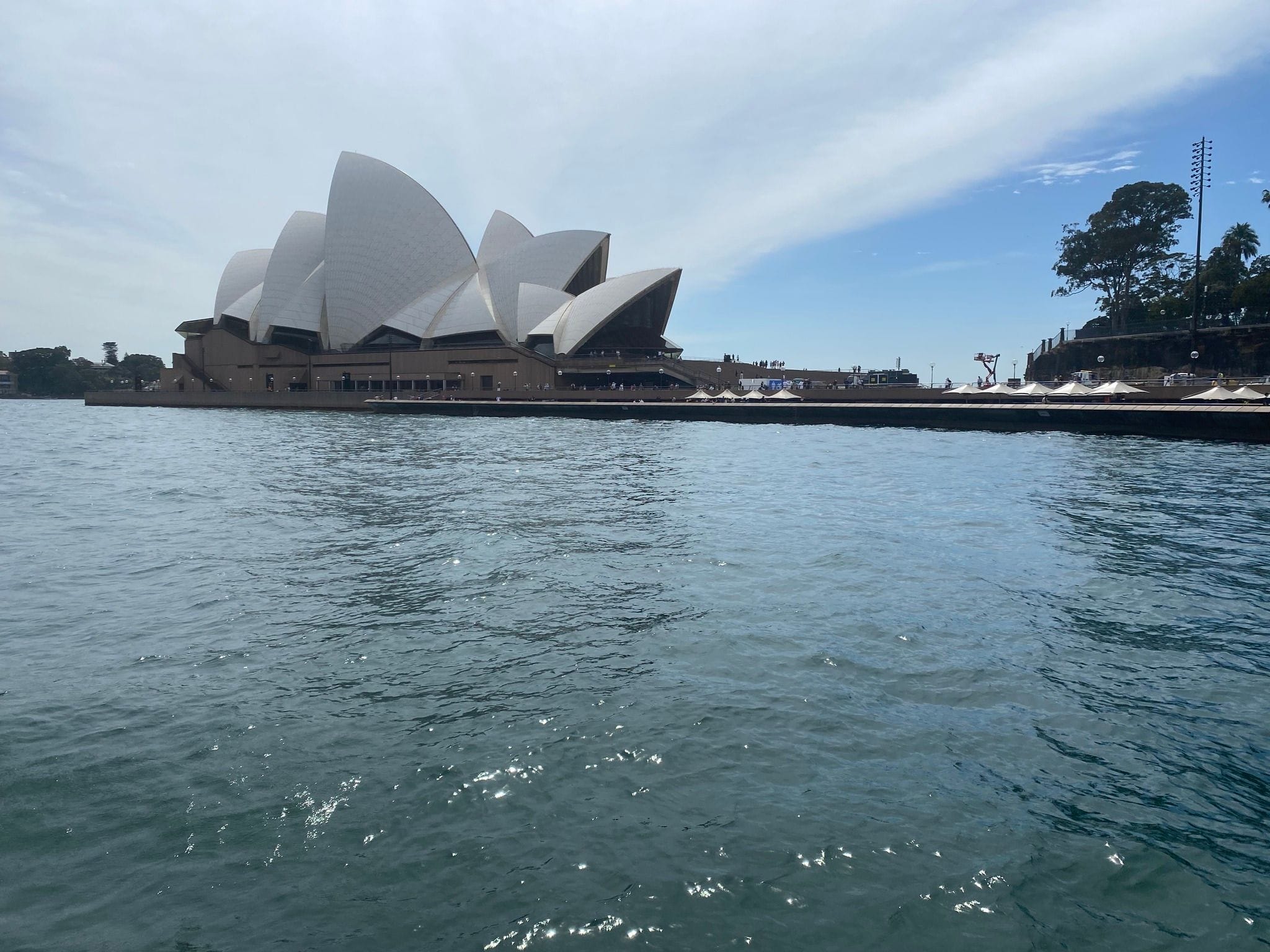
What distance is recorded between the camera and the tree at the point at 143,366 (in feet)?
457

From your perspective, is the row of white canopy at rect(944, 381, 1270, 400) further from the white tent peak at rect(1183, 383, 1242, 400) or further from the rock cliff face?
the rock cliff face

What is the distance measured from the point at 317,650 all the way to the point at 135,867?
10.7 feet

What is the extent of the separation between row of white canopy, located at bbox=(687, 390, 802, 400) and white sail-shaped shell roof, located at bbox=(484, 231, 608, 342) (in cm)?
2684

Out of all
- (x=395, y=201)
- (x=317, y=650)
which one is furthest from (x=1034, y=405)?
(x=395, y=201)

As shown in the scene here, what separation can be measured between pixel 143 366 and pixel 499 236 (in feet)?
322

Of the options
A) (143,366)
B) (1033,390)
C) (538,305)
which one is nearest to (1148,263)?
(1033,390)

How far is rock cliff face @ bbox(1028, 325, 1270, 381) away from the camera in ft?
146

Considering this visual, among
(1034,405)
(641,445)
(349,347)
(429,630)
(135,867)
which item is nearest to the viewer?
(135,867)

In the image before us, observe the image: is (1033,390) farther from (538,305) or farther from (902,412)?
(538,305)

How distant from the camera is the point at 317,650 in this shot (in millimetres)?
7113

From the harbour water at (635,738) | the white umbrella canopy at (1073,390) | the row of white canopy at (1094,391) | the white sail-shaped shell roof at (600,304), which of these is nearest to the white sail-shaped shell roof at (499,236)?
the white sail-shaped shell roof at (600,304)

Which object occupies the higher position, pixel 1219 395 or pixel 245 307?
pixel 245 307

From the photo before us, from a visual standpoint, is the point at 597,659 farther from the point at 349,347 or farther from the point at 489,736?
the point at 349,347

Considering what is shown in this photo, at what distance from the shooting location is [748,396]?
53.0 metres
